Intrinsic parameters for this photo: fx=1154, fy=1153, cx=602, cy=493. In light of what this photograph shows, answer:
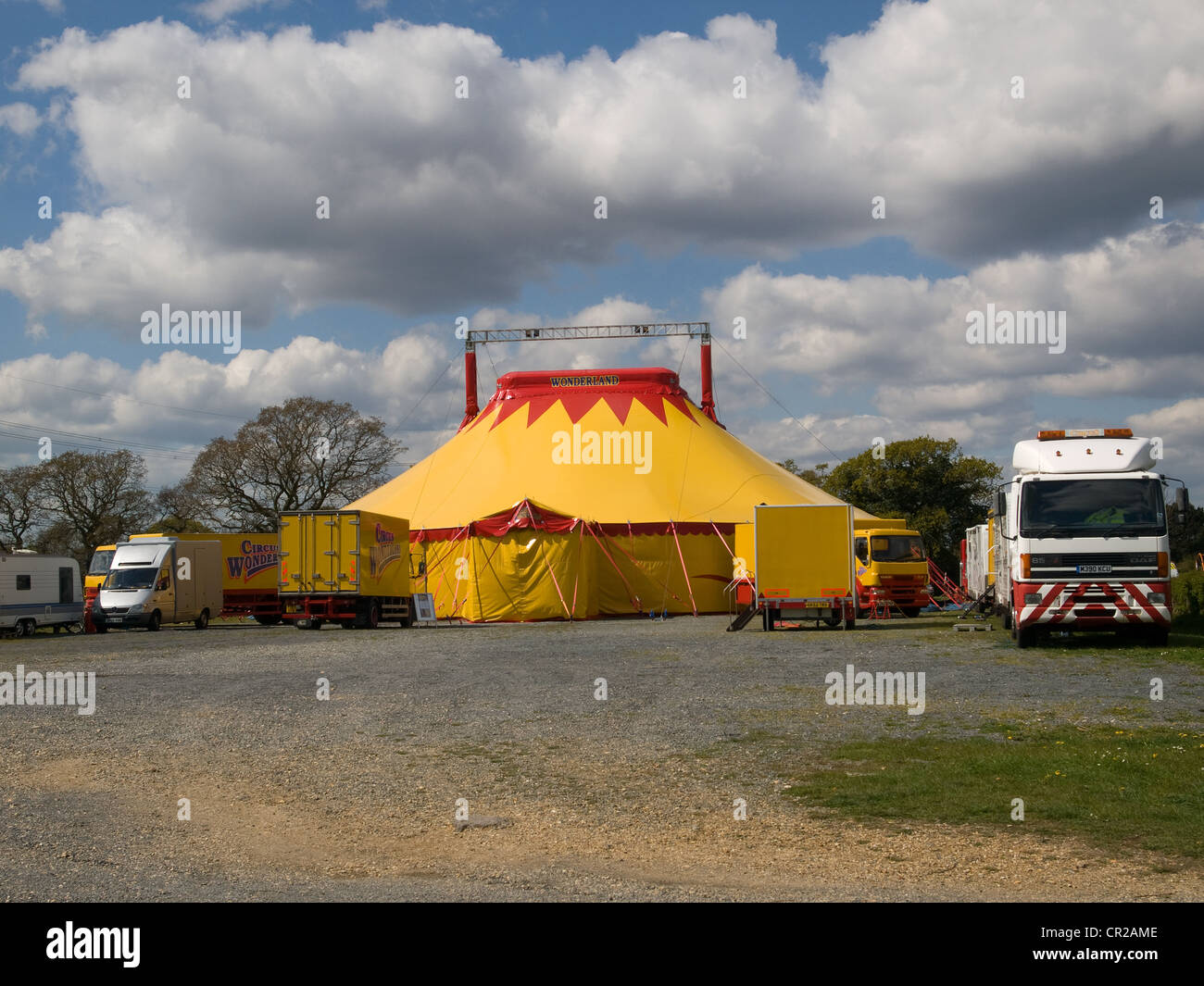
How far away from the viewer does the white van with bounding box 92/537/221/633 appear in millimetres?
33406

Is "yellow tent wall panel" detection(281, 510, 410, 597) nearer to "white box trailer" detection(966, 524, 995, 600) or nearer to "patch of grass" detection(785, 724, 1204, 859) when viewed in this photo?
"white box trailer" detection(966, 524, 995, 600)

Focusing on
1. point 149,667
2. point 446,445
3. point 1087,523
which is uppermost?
point 446,445

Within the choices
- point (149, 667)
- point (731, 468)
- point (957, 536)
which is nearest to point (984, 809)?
point (149, 667)

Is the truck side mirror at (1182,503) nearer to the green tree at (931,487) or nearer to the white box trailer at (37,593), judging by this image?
the white box trailer at (37,593)

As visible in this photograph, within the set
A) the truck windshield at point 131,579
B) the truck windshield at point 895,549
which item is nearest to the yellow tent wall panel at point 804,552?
the truck windshield at point 895,549

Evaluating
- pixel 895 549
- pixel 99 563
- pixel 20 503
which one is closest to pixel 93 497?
pixel 20 503

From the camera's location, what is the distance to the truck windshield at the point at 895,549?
32062mm

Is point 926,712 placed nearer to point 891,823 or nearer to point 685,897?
point 891,823

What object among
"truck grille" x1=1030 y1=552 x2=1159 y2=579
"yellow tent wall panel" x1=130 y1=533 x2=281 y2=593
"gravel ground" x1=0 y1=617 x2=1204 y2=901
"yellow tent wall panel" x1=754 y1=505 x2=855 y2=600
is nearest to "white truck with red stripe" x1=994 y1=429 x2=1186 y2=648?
"truck grille" x1=1030 y1=552 x2=1159 y2=579

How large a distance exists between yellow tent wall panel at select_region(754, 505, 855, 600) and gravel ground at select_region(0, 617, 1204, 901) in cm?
772

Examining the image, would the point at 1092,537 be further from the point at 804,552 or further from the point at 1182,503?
the point at 804,552

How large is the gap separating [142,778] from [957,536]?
59.9 m

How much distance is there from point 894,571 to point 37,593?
25.1 meters
